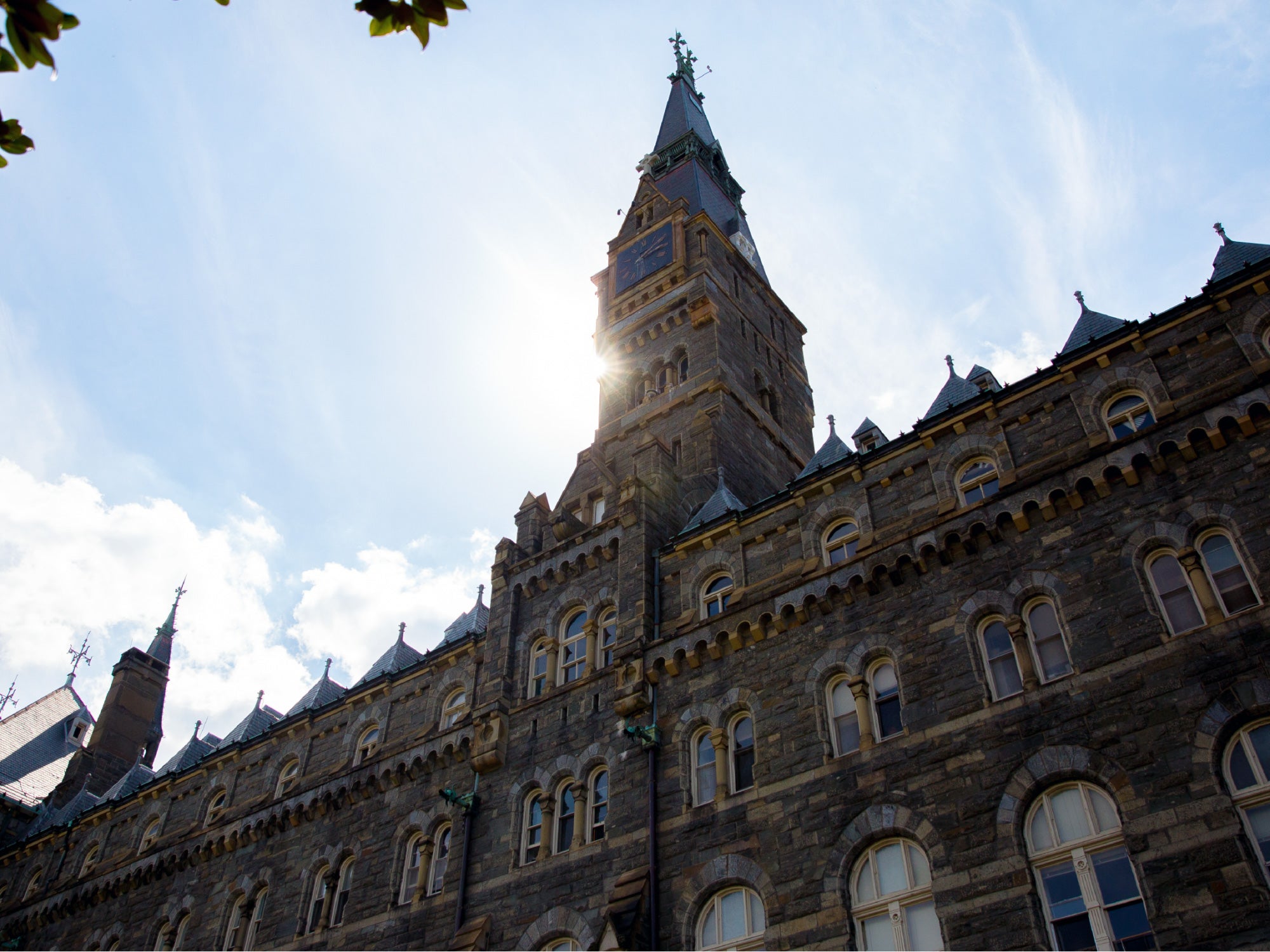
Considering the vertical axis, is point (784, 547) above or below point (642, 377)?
below

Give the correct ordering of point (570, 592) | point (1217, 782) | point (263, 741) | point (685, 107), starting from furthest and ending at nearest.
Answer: point (685, 107)
point (263, 741)
point (570, 592)
point (1217, 782)

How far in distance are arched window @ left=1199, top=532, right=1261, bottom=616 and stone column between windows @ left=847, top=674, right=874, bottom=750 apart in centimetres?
657

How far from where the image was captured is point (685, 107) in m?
59.9

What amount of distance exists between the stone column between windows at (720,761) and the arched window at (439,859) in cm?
787

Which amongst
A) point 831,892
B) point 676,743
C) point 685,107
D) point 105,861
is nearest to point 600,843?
point 676,743

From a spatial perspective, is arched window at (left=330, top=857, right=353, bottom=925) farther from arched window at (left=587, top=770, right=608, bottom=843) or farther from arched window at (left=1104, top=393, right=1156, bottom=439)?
arched window at (left=1104, top=393, right=1156, bottom=439)

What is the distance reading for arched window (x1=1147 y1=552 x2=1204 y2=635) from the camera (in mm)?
18797

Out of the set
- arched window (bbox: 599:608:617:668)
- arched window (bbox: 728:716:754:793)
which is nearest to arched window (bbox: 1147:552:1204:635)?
arched window (bbox: 728:716:754:793)

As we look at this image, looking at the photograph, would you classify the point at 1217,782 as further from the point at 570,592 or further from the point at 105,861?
the point at 105,861

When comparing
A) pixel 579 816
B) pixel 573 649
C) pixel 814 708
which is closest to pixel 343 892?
pixel 579 816

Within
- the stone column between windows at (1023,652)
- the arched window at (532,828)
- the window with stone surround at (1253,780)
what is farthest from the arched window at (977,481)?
the arched window at (532,828)

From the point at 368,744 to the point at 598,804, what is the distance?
10.9 metres

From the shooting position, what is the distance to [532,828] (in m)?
25.8

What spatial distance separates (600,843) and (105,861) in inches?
925
